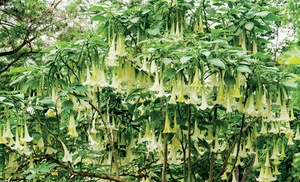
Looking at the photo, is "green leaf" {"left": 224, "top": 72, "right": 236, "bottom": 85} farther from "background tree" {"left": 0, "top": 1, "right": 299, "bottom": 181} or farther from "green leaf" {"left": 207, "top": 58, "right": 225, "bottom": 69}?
"green leaf" {"left": 207, "top": 58, "right": 225, "bottom": 69}

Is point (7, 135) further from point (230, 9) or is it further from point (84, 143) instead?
point (230, 9)

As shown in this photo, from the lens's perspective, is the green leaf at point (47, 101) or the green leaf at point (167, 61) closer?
the green leaf at point (167, 61)

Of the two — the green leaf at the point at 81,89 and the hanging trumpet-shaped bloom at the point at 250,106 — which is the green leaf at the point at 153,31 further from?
the hanging trumpet-shaped bloom at the point at 250,106

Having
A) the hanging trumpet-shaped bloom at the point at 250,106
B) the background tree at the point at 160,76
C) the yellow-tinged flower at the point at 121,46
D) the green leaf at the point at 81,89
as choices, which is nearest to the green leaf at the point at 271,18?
the background tree at the point at 160,76

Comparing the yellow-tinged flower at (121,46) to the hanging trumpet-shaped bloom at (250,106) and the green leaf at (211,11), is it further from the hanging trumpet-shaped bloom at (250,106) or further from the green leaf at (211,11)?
the hanging trumpet-shaped bloom at (250,106)

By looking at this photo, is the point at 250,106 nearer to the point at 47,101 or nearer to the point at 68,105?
the point at 68,105

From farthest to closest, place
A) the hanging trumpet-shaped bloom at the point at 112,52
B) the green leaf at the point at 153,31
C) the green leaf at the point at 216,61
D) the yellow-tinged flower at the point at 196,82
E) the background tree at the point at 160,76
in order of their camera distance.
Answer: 1. the hanging trumpet-shaped bloom at the point at 112,52
2. the green leaf at the point at 153,31
3. the background tree at the point at 160,76
4. the yellow-tinged flower at the point at 196,82
5. the green leaf at the point at 216,61

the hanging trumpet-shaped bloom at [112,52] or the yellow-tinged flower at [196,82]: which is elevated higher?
the hanging trumpet-shaped bloom at [112,52]

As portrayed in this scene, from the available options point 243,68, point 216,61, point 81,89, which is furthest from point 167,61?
point 81,89

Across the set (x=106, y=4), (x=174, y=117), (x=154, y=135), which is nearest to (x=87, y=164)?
(x=154, y=135)

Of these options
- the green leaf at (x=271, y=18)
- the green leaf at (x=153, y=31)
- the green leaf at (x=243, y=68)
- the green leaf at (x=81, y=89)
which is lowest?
the green leaf at (x=81, y=89)

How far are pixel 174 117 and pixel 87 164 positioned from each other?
1583mm

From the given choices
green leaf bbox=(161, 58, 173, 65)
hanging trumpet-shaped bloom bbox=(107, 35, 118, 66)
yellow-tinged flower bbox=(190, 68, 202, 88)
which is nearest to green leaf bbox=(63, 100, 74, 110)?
hanging trumpet-shaped bloom bbox=(107, 35, 118, 66)

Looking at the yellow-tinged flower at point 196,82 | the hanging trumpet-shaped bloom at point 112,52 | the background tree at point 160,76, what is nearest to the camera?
the yellow-tinged flower at point 196,82
